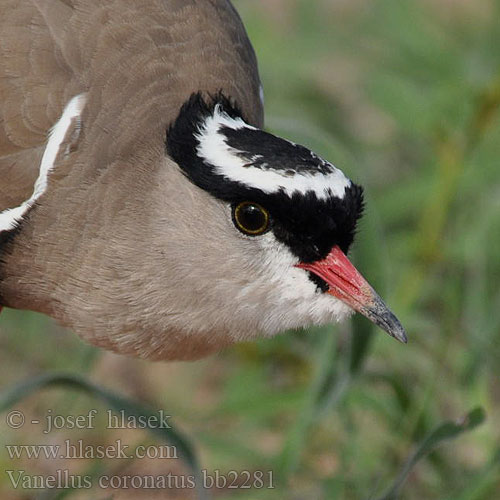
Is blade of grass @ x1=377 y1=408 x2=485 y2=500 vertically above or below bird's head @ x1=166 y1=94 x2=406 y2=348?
below

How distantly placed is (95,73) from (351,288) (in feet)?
2.64

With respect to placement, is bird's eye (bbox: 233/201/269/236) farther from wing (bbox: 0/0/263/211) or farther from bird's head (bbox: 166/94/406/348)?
wing (bbox: 0/0/263/211)

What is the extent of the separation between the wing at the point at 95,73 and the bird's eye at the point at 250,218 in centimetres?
32

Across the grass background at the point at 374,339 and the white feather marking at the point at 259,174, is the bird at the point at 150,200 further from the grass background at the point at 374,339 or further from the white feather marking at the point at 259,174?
the grass background at the point at 374,339

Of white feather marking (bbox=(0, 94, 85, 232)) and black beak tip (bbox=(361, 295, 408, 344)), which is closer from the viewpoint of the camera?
black beak tip (bbox=(361, 295, 408, 344))

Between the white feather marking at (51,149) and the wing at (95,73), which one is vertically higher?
the wing at (95,73)

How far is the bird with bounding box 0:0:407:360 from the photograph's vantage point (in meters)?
2.48

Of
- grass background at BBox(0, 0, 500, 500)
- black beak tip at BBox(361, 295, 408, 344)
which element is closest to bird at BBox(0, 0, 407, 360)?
black beak tip at BBox(361, 295, 408, 344)

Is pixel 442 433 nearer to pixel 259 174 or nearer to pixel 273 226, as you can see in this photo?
pixel 273 226

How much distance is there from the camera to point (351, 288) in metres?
2.51

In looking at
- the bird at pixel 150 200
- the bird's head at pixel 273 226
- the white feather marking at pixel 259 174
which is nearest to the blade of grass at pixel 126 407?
the bird at pixel 150 200

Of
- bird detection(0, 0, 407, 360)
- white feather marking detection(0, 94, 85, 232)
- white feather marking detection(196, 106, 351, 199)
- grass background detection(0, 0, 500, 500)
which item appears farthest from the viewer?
grass background detection(0, 0, 500, 500)

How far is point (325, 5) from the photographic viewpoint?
537 cm

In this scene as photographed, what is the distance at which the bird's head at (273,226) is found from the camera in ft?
7.89
